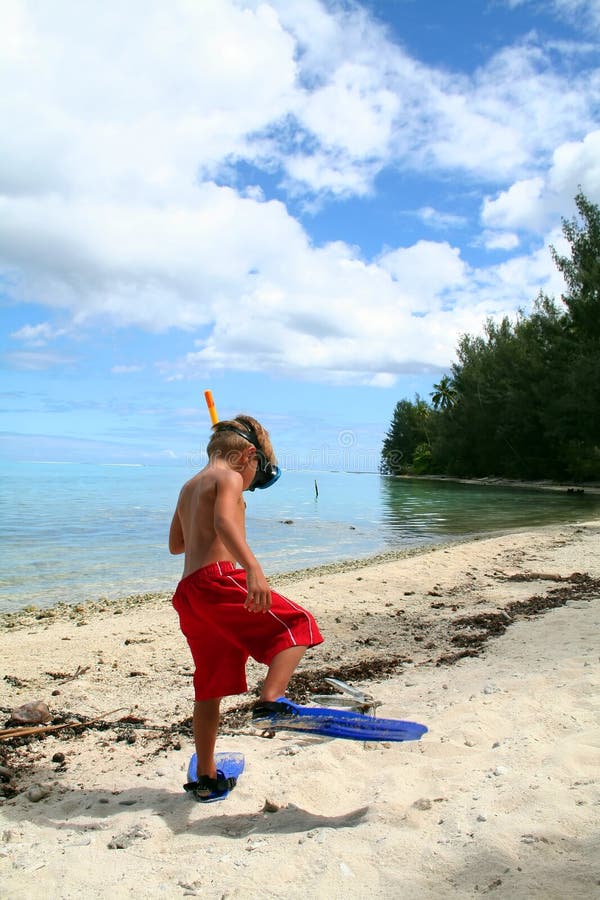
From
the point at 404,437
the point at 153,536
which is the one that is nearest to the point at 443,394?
the point at 404,437

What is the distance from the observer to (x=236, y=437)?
3.44 meters

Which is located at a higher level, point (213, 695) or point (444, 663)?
point (213, 695)

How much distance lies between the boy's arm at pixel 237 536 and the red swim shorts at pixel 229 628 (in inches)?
4.8

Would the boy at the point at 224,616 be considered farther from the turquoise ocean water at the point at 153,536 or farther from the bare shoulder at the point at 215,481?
the turquoise ocean water at the point at 153,536

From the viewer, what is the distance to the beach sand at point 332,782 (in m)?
2.36

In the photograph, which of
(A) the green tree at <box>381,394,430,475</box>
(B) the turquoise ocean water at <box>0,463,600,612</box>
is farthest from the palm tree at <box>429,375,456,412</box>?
(B) the turquoise ocean water at <box>0,463,600,612</box>

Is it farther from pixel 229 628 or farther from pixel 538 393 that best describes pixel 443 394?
pixel 229 628

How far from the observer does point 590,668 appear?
4.65 m

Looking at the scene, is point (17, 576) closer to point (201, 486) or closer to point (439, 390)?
point (201, 486)

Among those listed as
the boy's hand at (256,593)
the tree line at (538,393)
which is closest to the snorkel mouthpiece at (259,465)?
the boy's hand at (256,593)

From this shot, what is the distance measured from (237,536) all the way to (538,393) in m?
54.8

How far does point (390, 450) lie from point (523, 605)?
105 m

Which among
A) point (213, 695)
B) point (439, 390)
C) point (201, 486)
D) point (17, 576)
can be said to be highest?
point (439, 390)

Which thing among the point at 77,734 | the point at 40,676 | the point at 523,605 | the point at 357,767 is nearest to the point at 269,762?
the point at 357,767
